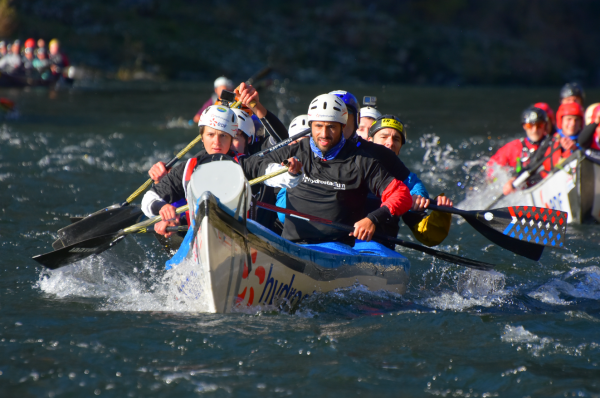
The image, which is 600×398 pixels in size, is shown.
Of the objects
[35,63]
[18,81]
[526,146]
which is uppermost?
[35,63]

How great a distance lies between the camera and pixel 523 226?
665 cm

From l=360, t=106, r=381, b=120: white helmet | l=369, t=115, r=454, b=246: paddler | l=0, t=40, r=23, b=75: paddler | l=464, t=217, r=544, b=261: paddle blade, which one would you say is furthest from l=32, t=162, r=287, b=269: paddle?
l=0, t=40, r=23, b=75: paddler

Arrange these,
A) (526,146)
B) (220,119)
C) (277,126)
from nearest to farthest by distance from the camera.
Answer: (220,119) → (277,126) → (526,146)

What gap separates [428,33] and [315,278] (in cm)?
4309

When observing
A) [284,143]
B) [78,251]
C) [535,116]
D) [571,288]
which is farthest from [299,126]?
[535,116]

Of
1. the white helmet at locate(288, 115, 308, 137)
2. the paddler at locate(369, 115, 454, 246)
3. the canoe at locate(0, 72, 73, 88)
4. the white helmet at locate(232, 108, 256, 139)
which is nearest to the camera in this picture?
the paddler at locate(369, 115, 454, 246)

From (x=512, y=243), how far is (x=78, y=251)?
4.12m

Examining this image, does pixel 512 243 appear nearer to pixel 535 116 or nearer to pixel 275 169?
pixel 275 169

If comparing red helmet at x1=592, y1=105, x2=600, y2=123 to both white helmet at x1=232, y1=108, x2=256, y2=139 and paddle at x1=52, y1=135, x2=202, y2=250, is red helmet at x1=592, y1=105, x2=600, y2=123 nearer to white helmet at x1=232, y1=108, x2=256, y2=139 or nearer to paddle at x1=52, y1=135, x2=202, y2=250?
white helmet at x1=232, y1=108, x2=256, y2=139

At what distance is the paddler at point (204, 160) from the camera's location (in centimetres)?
575

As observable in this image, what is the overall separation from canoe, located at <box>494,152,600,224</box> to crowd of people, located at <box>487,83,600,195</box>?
0.18 meters

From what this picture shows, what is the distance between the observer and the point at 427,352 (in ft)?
16.1

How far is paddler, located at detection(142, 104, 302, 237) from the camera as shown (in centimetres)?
575

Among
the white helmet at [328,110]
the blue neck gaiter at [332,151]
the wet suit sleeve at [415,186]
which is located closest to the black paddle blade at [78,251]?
the blue neck gaiter at [332,151]
